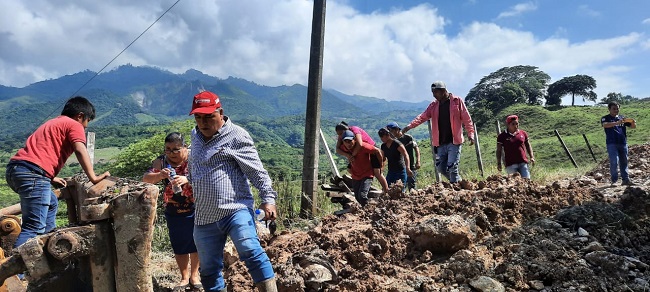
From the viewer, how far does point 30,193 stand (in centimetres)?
377

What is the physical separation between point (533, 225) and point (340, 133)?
316cm

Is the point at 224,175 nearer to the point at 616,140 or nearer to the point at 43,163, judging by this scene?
the point at 43,163

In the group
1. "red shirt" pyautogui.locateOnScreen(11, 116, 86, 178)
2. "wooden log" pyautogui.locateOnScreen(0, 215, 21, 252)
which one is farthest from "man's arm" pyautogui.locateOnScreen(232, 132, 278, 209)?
"wooden log" pyautogui.locateOnScreen(0, 215, 21, 252)

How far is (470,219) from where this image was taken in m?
3.97

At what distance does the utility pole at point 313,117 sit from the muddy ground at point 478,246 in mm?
1869

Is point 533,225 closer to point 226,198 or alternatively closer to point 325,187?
point 226,198

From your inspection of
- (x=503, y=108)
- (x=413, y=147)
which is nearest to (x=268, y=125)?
(x=503, y=108)

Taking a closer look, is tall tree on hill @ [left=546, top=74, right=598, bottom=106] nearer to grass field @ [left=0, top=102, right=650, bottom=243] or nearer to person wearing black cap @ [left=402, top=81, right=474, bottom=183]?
grass field @ [left=0, top=102, right=650, bottom=243]

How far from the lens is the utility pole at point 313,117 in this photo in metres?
6.68

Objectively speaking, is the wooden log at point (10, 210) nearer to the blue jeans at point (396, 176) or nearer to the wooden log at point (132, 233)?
the wooden log at point (132, 233)

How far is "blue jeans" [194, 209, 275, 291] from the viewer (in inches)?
110

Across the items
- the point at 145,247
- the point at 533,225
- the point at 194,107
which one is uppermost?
→ the point at 194,107

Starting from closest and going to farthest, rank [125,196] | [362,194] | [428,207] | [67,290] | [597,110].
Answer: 1. [125,196]
2. [67,290]
3. [428,207]
4. [362,194]
5. [597,110]

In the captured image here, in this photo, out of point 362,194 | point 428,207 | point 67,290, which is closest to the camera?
point 67,290
